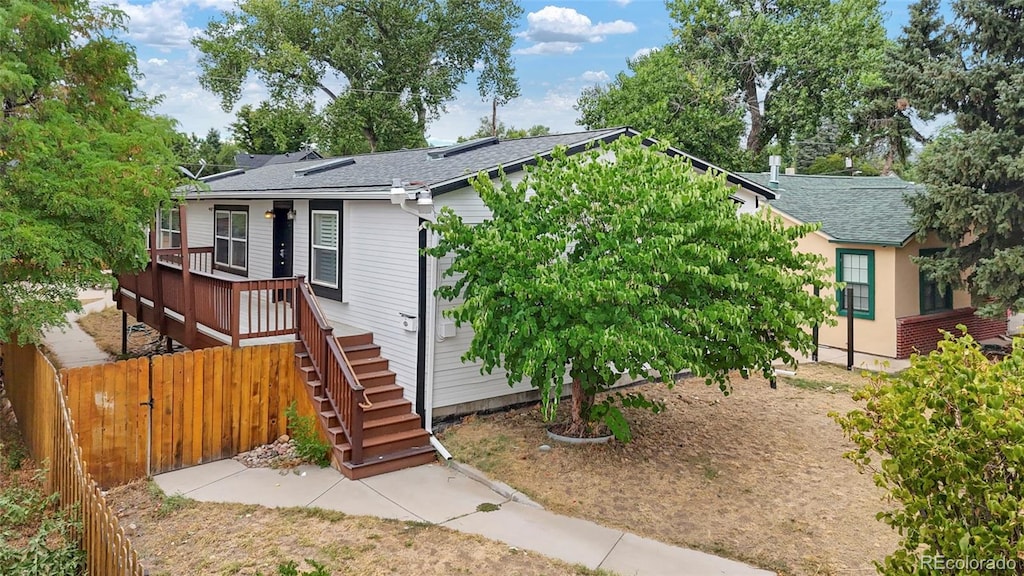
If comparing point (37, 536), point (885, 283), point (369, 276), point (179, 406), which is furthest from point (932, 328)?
point (37, 536)

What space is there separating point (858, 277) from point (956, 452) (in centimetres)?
1332

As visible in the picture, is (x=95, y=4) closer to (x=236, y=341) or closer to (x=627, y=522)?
(x=236, y=341)

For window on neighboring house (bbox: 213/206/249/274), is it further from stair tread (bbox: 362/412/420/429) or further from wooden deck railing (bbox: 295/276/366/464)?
stair tread (bbox: 362/412/420/429)

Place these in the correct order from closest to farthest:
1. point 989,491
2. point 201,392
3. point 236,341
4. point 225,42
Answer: point 989,491 < point 201,392 < point 236,341 < point 225,42

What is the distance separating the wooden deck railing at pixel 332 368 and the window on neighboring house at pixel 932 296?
12.5m

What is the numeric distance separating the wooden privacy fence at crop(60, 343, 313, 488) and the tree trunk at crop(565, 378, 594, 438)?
3.44m

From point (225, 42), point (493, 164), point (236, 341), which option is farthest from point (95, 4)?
point (225, 42)

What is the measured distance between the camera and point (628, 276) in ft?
23.8

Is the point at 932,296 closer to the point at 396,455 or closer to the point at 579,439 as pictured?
the point at 579,439

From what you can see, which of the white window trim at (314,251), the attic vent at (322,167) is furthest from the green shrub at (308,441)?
the attic vent at (322,167)

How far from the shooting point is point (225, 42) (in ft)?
126

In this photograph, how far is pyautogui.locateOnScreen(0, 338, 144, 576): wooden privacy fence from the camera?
15.9 feet

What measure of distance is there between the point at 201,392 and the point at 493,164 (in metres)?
4.88

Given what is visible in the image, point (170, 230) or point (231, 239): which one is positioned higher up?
point (170, 230)
